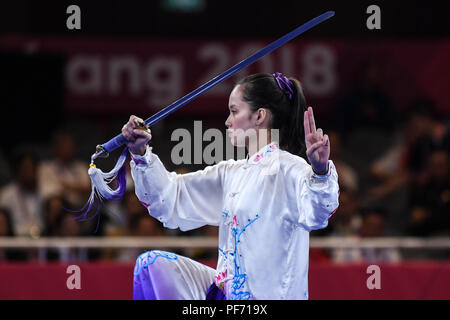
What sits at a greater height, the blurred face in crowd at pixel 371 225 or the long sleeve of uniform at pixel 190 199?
the long sleeve of uniform at pixel 190 199

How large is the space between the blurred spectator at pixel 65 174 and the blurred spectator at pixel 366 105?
2050 millimetres

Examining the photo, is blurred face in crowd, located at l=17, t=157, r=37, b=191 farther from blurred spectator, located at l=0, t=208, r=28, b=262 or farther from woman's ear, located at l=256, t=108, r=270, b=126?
woman's ear, located at l=256, t=108, r=270, b=126

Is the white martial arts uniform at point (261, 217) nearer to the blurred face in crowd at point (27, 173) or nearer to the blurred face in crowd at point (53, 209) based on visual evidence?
the blurred face in crowd at point (53, 209)

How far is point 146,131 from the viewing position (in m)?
3.29

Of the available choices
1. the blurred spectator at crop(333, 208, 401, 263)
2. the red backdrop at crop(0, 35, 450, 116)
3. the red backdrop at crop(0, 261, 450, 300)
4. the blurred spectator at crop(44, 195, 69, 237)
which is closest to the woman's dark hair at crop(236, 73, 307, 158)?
the red backdrop at crop(0, 261, 450, 300)

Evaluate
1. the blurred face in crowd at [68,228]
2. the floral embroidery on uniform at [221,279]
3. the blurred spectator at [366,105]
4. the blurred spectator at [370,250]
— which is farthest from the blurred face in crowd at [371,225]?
the floral embroidery on uniform at [221,279]

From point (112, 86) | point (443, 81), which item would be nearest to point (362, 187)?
point (443, 81)

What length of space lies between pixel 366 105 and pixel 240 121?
3.70 metres

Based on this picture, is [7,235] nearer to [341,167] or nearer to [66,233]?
[66,233]

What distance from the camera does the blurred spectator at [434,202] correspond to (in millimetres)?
5859

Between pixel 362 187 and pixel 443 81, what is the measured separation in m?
1.11

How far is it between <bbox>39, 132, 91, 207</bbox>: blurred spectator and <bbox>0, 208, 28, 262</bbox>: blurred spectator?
523 mm

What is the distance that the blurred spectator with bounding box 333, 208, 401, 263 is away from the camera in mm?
5613

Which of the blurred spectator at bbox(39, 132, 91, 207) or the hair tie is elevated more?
the hair tie
